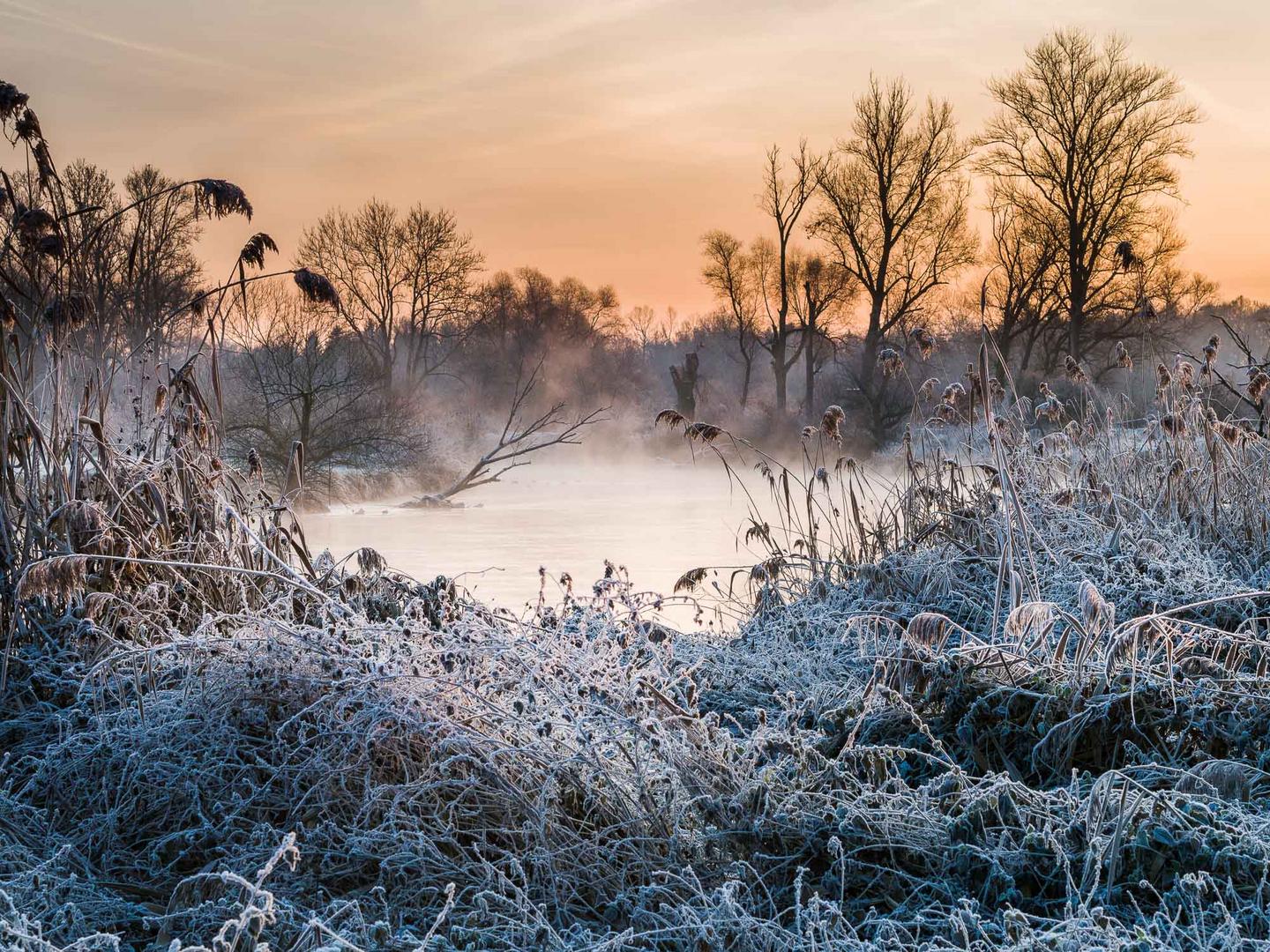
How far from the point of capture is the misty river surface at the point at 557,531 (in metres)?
7.01

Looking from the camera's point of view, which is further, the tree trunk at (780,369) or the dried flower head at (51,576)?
the tree trunk at (780,369)

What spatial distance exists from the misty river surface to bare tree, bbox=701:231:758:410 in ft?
8.74

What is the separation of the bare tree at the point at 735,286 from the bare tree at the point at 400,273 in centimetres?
720

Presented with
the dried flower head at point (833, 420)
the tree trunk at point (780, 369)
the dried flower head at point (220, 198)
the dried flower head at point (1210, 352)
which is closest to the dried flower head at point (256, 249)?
the dried flower head at point (220, 198)

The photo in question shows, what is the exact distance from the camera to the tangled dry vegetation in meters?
1.95

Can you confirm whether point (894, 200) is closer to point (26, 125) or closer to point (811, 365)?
point (811, 365)

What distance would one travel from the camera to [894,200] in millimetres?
18109

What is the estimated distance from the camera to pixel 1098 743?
2.79 metres

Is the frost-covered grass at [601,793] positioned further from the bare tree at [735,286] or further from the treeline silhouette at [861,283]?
the bare tree at [735,286]

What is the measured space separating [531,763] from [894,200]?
17372mm

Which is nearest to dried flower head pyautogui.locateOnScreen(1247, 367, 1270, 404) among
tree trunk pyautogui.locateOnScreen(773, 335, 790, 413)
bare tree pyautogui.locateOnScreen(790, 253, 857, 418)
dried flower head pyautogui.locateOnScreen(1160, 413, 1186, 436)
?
dried flower head pyautogui.locateOnScreen(1160, 413, 1186, 436)

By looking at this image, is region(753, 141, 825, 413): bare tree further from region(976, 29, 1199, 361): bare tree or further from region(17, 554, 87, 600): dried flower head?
region(17, 554, 87, 600): dried flower head

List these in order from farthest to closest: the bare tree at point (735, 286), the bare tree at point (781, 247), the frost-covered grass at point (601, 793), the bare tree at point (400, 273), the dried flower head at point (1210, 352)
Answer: the bare tree at point (735, 286), the bare tree at point (781, 247), the bare tree at point (400, 273), the dried flower head at point (1210, 352), the frost-covered grass at point (601, 793)

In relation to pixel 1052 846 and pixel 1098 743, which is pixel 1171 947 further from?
pixel 1098 743
